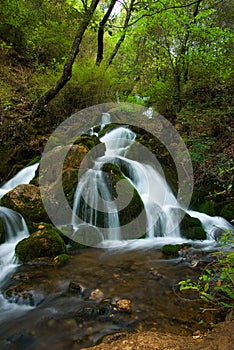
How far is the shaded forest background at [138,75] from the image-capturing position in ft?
26.0

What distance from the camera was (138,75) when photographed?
10984 mm

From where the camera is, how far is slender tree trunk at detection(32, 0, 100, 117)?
25.9 ft

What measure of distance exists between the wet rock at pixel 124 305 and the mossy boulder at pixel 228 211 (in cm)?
429

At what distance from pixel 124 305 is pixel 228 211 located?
177 inches

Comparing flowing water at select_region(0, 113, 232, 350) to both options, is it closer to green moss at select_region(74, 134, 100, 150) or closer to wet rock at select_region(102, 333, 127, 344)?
wet rock at select_region(102, 333, 127, 344)

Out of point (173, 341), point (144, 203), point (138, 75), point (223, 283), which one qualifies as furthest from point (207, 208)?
point (138, 75)

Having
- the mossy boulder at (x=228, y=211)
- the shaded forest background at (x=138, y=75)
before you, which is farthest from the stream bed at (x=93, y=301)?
the shaded forest background at (x=138, y=75)

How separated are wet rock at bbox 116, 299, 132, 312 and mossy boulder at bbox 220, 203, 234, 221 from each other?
4.29 m

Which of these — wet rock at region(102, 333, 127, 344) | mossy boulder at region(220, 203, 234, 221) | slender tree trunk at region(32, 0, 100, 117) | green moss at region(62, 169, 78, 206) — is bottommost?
wet rock at region(102, 333, 127, 344)

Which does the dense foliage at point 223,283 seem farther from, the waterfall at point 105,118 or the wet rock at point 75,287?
the waterfall at point 105,118

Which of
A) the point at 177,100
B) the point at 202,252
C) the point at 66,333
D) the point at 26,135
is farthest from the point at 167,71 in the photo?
the point at 66,333

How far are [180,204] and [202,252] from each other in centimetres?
256

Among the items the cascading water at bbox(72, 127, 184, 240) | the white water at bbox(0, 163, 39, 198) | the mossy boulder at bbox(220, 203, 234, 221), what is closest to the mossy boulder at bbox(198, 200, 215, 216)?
the mossy boulder at bbox(220, 203, 234, 221)

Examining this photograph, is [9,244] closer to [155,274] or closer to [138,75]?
[155,274]
